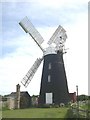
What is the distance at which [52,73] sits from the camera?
171ft

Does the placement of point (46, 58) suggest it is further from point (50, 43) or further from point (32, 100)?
point (32, 100)

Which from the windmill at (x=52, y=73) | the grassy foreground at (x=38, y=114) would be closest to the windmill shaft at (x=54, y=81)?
the windmill at (x=52, y=73)

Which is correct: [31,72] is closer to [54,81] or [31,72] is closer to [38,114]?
[54,81]

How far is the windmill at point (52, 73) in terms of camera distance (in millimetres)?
52094

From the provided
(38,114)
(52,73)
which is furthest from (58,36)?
(38,114)

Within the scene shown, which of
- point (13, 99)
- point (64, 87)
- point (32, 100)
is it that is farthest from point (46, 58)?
point (32, 100)

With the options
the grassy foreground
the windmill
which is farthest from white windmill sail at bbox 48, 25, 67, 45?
the grassy foreground

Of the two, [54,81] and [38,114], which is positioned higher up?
[54,81]

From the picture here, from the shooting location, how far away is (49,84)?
5231 centimetres

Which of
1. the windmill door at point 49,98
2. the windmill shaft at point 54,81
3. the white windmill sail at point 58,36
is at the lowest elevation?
the windmill door at point 49,98

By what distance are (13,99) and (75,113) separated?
37957 mm

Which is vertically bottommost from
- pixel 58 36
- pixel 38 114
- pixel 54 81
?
pixel 38 114

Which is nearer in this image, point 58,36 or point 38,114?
point 38,114

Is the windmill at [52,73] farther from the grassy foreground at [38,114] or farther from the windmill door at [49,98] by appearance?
the grassy foreground at [38,114]
